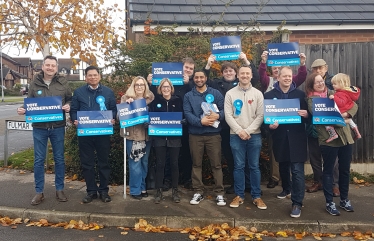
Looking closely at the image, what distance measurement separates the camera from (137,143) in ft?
18.9

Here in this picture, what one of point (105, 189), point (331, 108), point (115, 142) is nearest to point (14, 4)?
point (115, 142)

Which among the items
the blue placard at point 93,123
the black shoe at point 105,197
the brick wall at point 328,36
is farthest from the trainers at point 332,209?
the brick wall at point 328,36

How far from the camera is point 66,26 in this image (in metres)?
8.94

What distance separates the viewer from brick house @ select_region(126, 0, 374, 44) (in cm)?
1104

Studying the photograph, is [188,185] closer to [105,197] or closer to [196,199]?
[196,199]

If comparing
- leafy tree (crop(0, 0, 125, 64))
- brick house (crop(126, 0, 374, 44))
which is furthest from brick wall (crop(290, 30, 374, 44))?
leafy tree (crop(0, 0, 125, 64))

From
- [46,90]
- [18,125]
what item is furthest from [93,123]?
[18,125]

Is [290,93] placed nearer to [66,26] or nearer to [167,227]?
[167,227]

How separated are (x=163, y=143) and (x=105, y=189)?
1249 mm

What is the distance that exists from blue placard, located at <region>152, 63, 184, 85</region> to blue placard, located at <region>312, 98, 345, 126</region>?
88.3 inches

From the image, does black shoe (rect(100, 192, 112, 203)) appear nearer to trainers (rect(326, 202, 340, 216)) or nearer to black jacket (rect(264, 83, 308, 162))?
black jacket (rect(264, 83, 308, 162))

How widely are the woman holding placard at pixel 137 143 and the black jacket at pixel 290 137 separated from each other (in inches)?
77.4

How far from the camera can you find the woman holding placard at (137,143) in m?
5.75

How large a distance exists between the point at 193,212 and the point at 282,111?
198 centimetres
